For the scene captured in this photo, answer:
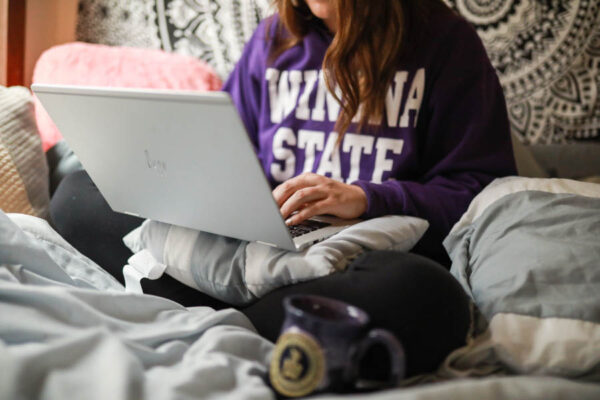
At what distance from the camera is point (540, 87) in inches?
52.3

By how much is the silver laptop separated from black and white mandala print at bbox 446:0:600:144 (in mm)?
698

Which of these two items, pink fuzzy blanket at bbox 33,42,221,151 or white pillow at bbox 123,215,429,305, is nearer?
white pillow at bbox 123,215,429,305

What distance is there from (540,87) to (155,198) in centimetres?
96

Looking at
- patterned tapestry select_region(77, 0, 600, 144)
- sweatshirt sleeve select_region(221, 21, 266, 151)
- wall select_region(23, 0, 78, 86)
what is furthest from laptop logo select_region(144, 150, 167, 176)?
wall select_region(23, 0, 78, 86)

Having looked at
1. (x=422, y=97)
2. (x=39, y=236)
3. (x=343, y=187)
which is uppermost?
(x=422, y=97)

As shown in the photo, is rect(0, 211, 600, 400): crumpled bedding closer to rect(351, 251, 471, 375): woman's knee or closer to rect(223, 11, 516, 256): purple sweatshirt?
rect(351, 251, 471, 375): woman's knee

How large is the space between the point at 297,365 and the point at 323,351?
1.2 inches

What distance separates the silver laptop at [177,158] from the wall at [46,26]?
3.27ft

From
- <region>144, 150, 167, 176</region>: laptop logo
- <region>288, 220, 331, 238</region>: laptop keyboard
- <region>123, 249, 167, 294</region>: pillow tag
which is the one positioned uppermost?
<region>144, 150, 167, 176</region>: laptop logo

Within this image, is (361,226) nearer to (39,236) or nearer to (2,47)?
(39,236)

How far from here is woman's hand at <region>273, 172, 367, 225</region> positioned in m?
0.82

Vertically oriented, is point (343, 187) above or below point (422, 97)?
below

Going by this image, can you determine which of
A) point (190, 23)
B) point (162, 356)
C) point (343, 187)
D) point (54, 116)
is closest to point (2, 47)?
point (190, 23)

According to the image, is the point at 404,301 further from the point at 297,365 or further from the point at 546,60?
the point at 546,60
